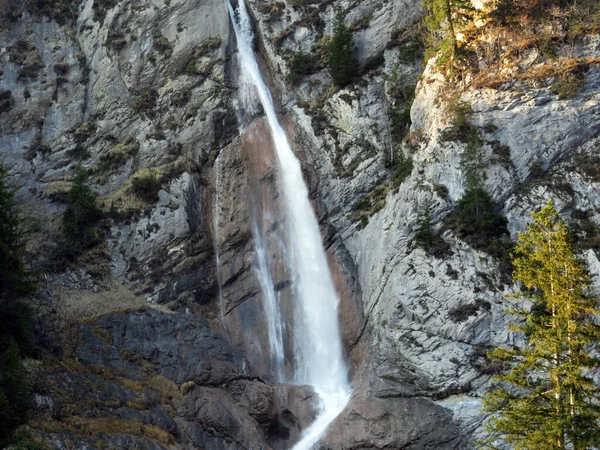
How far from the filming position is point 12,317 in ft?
108

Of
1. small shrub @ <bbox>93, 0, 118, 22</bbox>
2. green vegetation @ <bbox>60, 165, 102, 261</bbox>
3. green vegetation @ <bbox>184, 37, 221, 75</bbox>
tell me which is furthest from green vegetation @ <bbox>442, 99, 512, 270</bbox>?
small shrub @ <bbox>93, 0, 118, 22</bbox>

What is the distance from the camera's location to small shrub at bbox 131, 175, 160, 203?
46.3 meters

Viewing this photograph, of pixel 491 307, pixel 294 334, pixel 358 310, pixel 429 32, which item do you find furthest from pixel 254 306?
pixel 429 32

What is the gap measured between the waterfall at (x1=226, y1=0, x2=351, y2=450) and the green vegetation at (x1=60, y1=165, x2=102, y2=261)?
12.4 m

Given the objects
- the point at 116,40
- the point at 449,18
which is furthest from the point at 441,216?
the point at 116,40

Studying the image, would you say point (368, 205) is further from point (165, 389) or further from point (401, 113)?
point (165, 389)

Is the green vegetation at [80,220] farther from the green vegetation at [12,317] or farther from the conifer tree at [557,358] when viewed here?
the conifer tree at [557,358]

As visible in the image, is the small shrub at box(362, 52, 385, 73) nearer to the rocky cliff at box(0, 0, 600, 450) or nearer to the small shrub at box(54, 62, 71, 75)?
the rocky cliff at box(0, 0, 600, 450)

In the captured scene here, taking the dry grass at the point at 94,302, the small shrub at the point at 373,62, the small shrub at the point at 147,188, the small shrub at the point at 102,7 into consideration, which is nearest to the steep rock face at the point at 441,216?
the small shrub at the point at 373,62

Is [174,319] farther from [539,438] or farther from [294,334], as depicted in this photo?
[539,438]

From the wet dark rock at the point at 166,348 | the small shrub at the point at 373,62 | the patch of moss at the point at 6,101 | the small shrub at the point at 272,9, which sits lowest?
the wet dark rock at the point at 166,348

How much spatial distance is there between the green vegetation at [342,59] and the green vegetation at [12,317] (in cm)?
2301

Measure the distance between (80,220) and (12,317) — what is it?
13003 millimetres

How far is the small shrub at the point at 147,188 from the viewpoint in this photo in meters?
46.3
